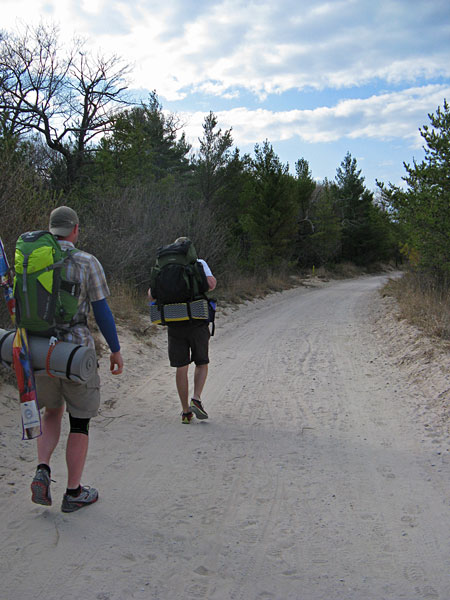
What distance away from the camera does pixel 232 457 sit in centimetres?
436

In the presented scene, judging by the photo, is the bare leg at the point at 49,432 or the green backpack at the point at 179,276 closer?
the bare leg at the point at 49,432

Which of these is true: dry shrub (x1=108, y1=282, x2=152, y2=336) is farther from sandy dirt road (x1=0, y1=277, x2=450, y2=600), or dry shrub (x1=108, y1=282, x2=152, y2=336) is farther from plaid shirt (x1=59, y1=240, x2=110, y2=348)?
plaid shirt (x1=59, y1=240, x2=110, y2=348)

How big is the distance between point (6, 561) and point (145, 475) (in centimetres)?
134

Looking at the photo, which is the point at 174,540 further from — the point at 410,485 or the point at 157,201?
the point at 157,201

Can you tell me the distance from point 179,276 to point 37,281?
83.0 inches

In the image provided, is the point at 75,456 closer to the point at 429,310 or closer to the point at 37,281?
the point at 37,281

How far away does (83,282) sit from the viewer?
324 centimetres

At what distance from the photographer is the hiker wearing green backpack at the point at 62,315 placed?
9.80ft

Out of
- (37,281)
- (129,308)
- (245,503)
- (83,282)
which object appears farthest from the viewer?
(129,308)

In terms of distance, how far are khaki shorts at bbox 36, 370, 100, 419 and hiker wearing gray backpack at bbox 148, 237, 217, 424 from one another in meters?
1.82

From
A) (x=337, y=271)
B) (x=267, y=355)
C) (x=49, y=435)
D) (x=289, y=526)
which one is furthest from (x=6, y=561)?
(x=337, y=271)

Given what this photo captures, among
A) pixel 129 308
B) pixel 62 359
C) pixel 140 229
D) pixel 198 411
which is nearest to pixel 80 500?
pixel 62 359

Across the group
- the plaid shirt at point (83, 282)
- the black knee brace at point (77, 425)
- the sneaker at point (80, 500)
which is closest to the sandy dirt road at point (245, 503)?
the sneaker at point (80, 500)

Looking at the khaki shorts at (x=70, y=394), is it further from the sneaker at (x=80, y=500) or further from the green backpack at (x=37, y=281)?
the sneaker at (x=80, y=500)
